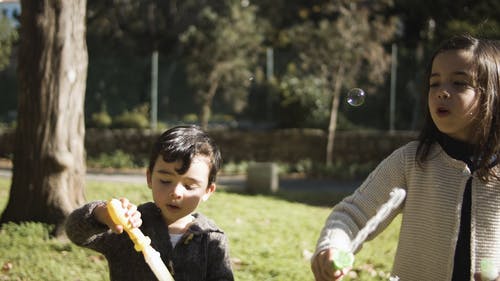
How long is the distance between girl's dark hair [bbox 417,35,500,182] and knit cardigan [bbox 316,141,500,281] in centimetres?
4

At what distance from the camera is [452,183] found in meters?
2.37

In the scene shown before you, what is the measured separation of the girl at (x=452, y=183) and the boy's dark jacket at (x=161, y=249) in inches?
19.9

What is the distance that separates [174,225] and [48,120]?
3.01 m

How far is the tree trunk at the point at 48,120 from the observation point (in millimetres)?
5156

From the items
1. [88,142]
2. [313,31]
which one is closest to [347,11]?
[313,31]

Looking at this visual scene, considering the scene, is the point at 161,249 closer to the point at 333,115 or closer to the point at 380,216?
the point at 380,216

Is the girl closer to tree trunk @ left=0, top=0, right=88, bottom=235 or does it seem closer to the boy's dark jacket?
the boy's dark jacket

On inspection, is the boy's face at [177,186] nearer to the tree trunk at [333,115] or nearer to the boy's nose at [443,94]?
the boy's nose at [443,94]

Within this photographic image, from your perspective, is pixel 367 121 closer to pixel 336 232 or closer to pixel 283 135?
pixel 283 135

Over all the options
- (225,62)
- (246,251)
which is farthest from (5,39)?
(246,251)

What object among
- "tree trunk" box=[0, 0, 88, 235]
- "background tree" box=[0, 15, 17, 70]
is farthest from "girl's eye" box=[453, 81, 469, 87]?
"background tree" box=[0, 15, 17, 70]

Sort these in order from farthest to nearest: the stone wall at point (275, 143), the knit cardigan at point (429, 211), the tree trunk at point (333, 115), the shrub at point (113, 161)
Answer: the stone wall at point (275, 143), the shrub at point (113, 161), the tree trunk at point (333, 115), the knit cardigan at point (429, 211)

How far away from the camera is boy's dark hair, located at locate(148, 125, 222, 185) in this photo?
2.40 m

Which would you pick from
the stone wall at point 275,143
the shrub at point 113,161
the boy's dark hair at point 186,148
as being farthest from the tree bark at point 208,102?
the boy's dark hair at point 186,148
